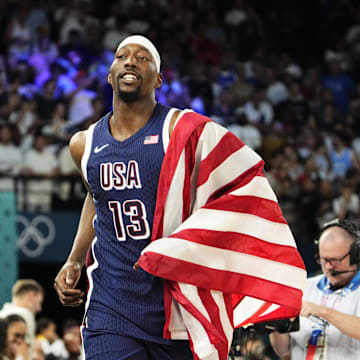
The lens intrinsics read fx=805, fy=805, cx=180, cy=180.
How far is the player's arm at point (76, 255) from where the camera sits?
3.39 m

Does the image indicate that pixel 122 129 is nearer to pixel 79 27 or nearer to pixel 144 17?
pixel 79 27

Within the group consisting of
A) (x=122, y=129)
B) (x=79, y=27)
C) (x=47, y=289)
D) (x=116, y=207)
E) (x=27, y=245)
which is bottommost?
(x=47, y=289)

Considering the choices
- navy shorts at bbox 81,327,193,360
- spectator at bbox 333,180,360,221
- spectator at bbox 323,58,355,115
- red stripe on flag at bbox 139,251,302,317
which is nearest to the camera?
red stripe on flag at bbox 139,251,302,317

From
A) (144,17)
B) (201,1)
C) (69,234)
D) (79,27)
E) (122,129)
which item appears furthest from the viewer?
(201,1)

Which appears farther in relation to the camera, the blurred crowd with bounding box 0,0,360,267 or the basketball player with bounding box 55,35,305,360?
the blurred crowd with bounding box 0,0,360,267

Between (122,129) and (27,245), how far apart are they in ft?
22.4

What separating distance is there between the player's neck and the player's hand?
1.99ft

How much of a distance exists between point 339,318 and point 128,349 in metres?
1.37

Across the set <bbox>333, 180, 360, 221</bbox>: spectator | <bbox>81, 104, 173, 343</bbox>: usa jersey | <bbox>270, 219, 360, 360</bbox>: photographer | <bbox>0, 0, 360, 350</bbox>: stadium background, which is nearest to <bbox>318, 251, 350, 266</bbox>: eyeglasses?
<bbox>270, 219, 360, 360</bbox>: photographer

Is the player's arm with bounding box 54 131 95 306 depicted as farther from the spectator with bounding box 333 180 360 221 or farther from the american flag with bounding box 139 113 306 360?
the spectator with bounding box 333 180 360 221

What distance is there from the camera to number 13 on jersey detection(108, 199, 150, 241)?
3219 millimetres

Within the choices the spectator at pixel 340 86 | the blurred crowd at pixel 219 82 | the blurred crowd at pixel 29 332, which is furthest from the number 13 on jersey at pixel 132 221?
the spectator at pixel 340 86

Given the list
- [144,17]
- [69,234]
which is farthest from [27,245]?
[144,17]

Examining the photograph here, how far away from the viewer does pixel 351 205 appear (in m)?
9.87
